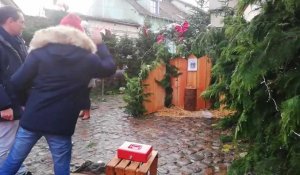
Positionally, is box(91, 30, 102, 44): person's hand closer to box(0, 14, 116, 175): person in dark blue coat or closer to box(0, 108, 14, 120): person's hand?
box(0, 14, 116, 175): person in dark blue coat

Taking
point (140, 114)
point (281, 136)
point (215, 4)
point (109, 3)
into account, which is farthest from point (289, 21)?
point (109, 3)

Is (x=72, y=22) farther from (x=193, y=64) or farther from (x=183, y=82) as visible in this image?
(x=183, y=82)

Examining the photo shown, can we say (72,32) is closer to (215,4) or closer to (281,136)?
(281,136)

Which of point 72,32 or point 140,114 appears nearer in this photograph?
point 72,32

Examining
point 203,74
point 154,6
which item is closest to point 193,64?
point 203,74

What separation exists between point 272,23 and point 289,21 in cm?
13

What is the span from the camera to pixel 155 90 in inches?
365

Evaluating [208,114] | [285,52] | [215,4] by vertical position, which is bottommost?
[208,114]

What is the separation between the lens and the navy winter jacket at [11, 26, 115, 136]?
304 cm

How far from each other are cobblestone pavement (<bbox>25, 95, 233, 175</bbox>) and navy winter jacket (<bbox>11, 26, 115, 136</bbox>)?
1.84 meters

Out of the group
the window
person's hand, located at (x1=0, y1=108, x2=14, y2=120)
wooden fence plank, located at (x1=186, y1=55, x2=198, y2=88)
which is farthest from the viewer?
the window

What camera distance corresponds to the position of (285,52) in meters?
2.22

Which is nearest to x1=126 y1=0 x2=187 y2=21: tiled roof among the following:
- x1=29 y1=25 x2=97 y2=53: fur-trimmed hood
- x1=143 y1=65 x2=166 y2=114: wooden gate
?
x1=143 y1=65 x2=166 y2=114: wooden gate

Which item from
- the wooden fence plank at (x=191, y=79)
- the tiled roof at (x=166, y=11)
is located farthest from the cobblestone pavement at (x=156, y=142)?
the tiled roof at (x=166, y=11)
